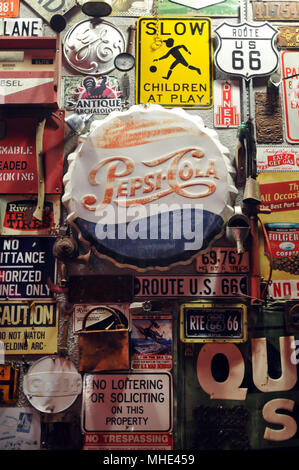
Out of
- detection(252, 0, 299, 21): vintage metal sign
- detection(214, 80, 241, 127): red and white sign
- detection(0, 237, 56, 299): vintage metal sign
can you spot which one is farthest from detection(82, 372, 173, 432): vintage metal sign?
detection(252, 0, 299, 21): vintage metal sign

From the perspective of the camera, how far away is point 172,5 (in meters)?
4.71

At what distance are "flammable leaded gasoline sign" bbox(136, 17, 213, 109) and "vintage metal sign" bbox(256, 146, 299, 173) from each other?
0.71m

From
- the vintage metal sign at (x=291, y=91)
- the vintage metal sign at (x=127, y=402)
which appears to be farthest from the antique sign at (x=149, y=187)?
the vintage metal sign at (x=127, y=402)

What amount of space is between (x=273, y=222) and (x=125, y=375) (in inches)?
76.2

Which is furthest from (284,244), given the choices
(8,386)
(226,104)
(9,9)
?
(9,9)

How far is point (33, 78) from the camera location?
425cm

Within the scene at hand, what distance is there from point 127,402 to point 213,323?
1.02 meters

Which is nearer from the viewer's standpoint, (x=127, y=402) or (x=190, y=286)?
(x=127, y=402)

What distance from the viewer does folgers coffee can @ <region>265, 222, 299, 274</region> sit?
168 inches

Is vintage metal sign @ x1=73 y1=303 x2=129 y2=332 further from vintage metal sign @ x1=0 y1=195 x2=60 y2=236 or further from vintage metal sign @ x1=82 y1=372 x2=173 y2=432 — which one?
vintage metal sign @ x1=0 y1=195 x2=60 y2=236

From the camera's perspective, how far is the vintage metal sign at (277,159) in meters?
4.43

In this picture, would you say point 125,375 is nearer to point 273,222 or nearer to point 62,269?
point 62,269

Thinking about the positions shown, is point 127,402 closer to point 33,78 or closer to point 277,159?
point 277,159

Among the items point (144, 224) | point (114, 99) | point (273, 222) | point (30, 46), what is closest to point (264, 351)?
point (273, 222)
